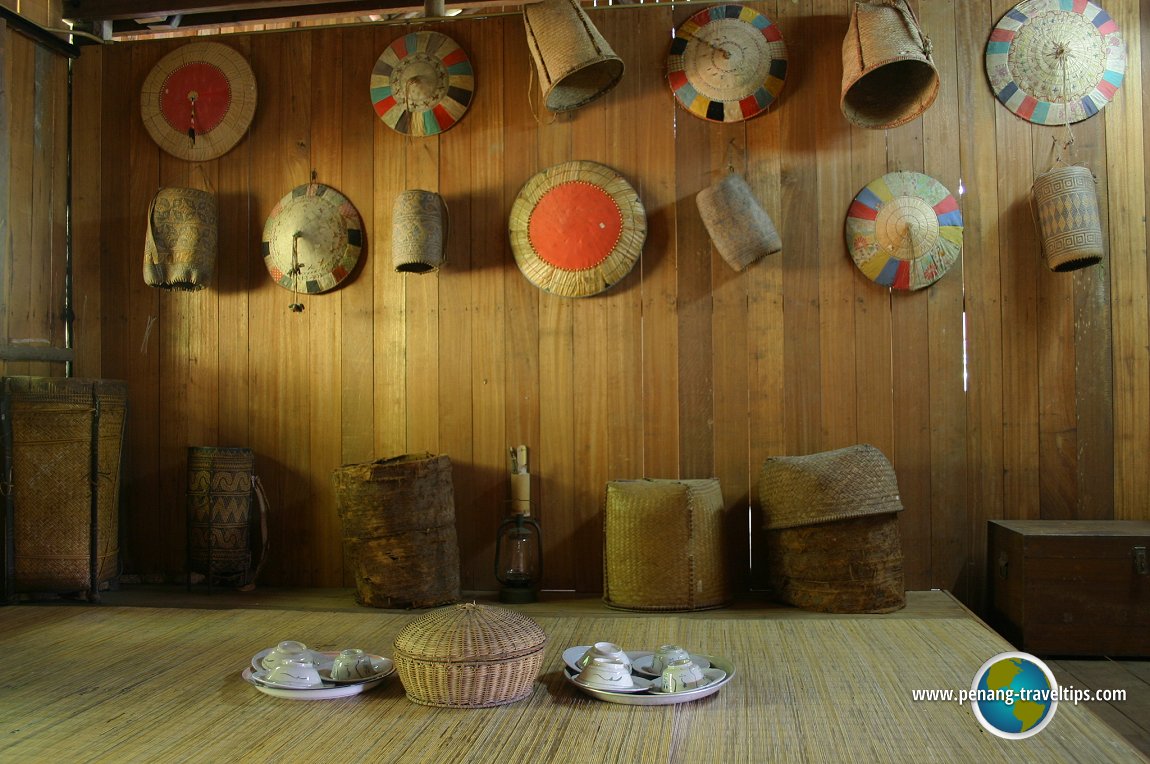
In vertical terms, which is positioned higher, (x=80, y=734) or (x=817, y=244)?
(x=817, y=244)

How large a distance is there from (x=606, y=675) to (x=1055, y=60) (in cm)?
311

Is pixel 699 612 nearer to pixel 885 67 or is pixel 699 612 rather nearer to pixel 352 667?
pixel 352 667

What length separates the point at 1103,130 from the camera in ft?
11.8

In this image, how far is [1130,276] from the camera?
358 centimetres

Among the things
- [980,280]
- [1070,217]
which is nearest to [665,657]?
[980,280]

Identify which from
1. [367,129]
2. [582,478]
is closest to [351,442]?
[582,478]

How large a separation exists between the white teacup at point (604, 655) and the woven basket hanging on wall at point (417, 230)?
2018 millimetres

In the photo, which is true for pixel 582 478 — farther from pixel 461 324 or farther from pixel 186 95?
pixel 186 95

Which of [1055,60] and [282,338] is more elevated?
[1055,60]

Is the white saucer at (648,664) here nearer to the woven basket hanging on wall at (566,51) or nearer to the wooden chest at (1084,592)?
the wooden chest at (1084,592)

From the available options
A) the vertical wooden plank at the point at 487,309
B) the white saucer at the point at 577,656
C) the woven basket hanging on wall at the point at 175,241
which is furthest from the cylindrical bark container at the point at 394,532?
the white saucer at the point at 577,656

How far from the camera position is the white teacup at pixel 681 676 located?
1.97m

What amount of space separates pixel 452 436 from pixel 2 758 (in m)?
2.29

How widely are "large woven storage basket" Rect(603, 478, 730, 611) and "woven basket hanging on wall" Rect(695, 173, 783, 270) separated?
942 mm
